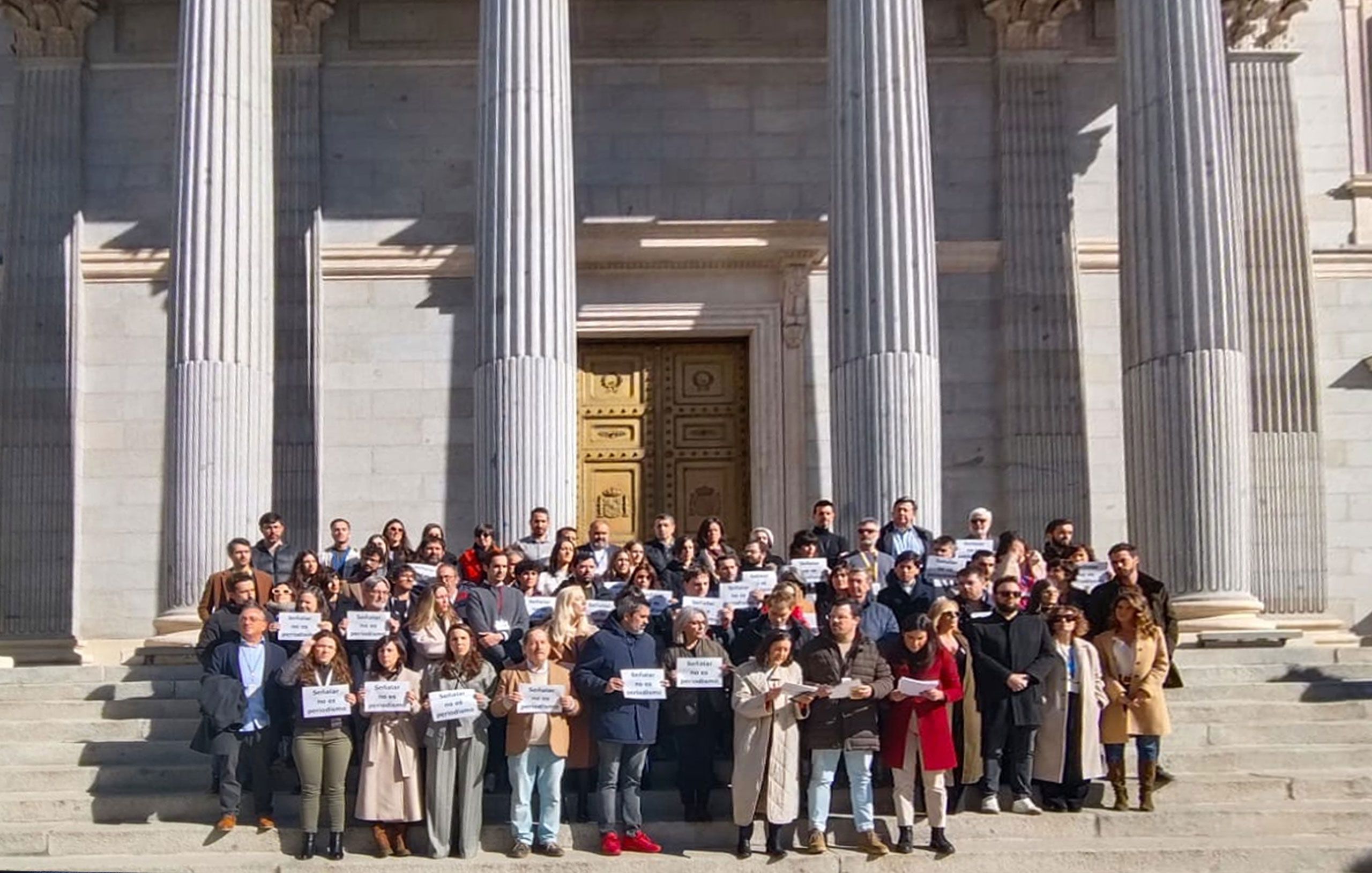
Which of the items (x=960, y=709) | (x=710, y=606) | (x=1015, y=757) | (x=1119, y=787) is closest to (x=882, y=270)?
(x=710, y=606)

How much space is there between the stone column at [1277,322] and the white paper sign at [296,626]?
13123mm

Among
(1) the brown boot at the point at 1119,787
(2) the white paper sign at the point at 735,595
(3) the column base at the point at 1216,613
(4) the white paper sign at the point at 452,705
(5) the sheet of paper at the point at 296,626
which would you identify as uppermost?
(2) the white paper sign at the point at 735,595

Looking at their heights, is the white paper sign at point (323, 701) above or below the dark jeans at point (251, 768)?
above

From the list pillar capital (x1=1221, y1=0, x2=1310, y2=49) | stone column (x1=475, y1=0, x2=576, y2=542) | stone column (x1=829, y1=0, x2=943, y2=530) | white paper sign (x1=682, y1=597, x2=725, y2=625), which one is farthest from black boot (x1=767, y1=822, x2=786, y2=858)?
pillar capital (x1=1221, y1=0, x2=1310, y2=49)

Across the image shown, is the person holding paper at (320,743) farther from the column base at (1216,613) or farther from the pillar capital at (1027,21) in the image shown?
the pillar capital at (1027,21)

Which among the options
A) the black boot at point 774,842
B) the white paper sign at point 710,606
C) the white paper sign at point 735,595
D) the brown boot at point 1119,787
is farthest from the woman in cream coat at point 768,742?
the brown boot at point 1119,787

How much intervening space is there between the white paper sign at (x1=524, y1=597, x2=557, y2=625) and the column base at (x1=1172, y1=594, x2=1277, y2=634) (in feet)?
22.0

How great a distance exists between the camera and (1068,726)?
16.5m

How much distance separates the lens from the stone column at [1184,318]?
20.6 m

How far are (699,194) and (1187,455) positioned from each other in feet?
26.8

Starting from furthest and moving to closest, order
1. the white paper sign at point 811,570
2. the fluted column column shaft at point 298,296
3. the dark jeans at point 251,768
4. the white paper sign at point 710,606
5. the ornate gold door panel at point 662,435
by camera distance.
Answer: the ornate gold door panel at point 662,435, the fluted column column shaft at point 298,296, the white paper sign at point 811,570, the white paper sign at point 710,606, the dark jeans at point 251,768

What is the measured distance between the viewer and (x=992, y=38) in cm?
2666

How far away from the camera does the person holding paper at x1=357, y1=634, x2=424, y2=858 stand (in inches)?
622

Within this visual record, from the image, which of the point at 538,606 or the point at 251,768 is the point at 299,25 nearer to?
the point at 538,606
